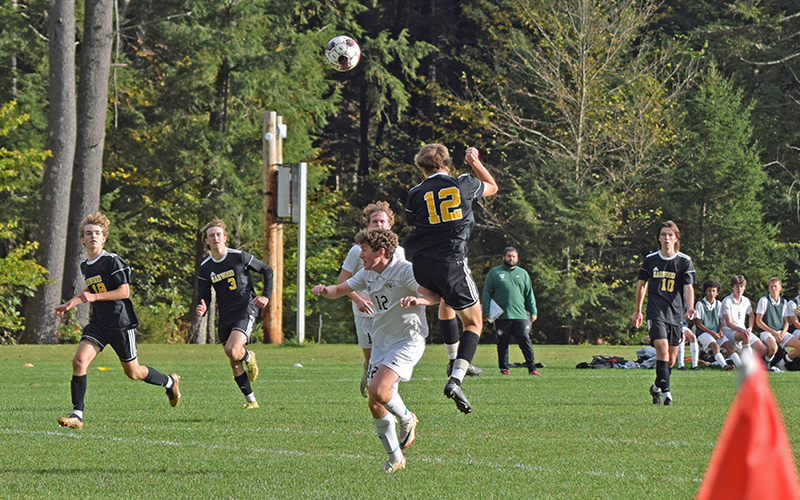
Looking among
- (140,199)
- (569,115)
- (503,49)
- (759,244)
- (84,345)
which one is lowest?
(84,345)

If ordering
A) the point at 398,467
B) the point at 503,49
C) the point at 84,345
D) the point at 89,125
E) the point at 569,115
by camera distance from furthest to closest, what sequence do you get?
the point at 503,49 < the point at 569,115 < the point at 89,125 < the point at 84,345 < the point at 398,467

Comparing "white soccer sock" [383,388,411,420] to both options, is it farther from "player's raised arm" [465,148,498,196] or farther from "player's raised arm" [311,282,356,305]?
"player's raised arm" [465,148,498,196]

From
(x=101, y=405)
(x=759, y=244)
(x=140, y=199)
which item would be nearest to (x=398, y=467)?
(x=101, y=405)

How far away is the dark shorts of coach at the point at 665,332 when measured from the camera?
11.1 metres

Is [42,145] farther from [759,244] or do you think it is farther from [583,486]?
[583,486]

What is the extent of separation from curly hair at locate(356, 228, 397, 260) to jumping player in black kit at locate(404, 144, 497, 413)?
1621 millimetres

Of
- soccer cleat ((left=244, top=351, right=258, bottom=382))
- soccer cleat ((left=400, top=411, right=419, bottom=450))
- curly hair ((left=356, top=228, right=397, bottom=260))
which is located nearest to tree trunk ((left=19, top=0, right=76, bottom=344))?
soccer cleat ((left=244, top=351, right=258, bottom=382))

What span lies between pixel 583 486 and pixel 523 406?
15.6 feet

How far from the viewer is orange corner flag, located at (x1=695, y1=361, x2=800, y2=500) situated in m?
1.52

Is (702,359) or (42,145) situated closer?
(702,359)

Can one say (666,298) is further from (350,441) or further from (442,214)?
(350,441)

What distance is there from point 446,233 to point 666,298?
366 centimetres

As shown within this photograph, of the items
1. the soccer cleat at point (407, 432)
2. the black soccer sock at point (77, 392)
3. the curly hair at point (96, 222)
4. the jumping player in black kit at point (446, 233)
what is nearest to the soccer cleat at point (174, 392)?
the black soccer sock at point (77, 392)

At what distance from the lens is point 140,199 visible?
34.5 metres
